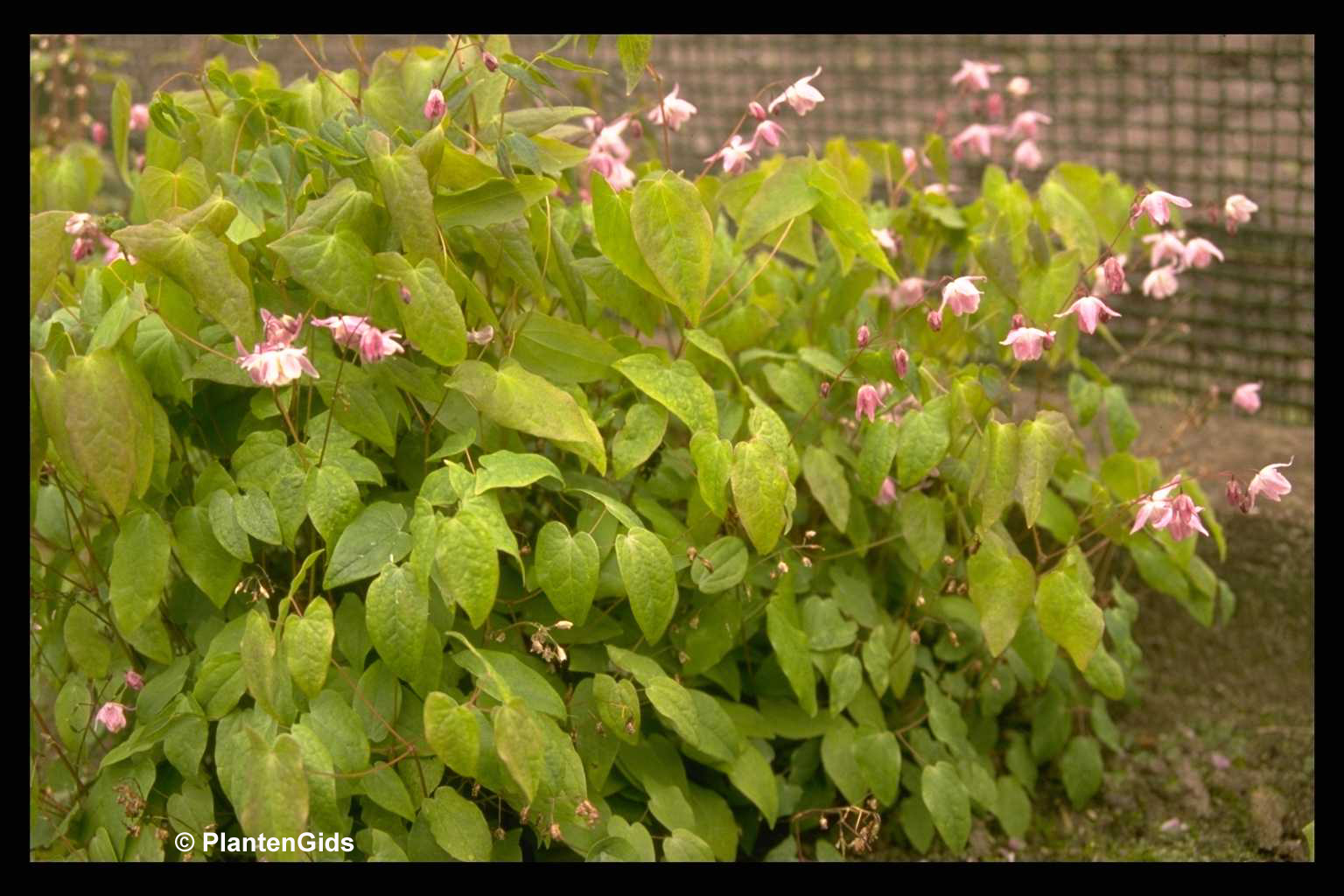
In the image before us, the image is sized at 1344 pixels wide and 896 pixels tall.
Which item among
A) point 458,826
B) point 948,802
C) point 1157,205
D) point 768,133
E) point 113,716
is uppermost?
point 768,133

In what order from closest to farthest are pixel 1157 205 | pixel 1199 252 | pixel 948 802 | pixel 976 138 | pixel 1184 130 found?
1. pixel 1157 205
2. pixel 948 802
3. pixel 1199 252
4. pixel 976 138
5. pixel 1184 130

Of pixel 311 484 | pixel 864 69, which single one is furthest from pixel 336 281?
pixel 864 69

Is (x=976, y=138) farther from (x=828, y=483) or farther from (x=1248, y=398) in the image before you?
(x=828, y=483)

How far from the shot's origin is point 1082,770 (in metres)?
2.29

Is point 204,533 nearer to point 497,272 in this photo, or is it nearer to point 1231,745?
point 497,272

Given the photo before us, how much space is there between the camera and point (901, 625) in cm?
207

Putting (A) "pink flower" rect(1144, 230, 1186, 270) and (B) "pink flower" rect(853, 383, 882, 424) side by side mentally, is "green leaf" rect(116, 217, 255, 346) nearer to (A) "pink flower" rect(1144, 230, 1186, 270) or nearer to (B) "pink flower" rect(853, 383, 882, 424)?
(B) "pink flower" rect(853, 383, 882, 424)

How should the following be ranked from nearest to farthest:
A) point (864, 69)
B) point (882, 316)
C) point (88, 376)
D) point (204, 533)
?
1. point (88, 376)
2. point (204, 533)
3. point (882, 316)
4. point (864, 69)

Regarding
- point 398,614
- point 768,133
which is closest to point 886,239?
point 768,133

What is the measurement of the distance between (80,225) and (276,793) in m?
0.72

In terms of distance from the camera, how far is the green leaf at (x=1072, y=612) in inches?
72.1

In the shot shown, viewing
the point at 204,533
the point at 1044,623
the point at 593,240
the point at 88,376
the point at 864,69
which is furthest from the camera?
the point at 864,69

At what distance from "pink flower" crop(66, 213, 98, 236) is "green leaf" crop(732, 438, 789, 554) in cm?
82

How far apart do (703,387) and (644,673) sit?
0.37 meters
